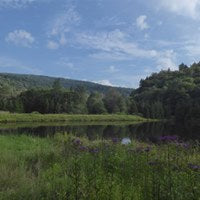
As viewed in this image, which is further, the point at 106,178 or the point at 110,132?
the point at 110,132

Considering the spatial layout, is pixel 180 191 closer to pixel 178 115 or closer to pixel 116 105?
pixel 178 115

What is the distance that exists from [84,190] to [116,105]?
289ft

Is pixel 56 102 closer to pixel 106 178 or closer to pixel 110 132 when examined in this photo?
pixel 110 132

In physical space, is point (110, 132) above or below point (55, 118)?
above

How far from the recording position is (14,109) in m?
75.1

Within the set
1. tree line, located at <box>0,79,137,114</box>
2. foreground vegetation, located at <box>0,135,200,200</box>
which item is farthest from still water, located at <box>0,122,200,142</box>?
tree line, located at <box>0,79,137,114</box>

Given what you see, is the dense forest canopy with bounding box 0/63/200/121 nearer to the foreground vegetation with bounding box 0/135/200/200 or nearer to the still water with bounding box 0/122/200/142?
the still water with bounding box 0/122/200/142

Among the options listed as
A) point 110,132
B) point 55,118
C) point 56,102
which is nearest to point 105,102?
point 56,102

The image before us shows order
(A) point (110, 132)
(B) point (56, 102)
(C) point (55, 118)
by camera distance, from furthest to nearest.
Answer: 1. (B) point (56, 102)
2. (C) point (55, 118)
3. (A) point (110, 132)

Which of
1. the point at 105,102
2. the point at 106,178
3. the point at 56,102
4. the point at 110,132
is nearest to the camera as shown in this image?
the point at 106,178

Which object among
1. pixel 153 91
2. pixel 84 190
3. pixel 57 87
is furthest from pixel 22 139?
pixel 153 91

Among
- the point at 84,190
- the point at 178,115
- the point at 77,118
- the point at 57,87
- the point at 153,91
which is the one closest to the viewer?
the point at 84,190

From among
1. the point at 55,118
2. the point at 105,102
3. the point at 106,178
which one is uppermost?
the point at 105,102

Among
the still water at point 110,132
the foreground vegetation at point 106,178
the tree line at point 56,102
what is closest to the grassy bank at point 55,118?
the tree line at point 56,102
